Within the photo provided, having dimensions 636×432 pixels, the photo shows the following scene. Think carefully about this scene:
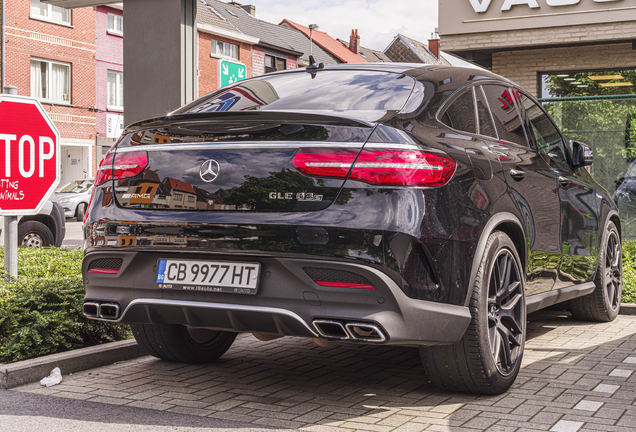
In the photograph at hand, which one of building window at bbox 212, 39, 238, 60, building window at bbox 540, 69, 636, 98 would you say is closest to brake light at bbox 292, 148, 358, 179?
building window at bbox 540, 69, 636, 98

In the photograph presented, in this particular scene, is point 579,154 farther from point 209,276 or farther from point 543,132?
point 209,276

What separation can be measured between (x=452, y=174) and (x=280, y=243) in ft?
2.92

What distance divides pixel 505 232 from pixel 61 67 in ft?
108

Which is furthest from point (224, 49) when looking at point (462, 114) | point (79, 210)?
point (462, 114)

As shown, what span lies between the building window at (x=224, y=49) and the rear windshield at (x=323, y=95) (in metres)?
38.7

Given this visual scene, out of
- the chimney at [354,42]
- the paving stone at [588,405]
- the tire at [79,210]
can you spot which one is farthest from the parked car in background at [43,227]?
the chimney at [354,42]

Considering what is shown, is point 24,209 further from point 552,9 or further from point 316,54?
point 316,54

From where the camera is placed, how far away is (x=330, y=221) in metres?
3.39

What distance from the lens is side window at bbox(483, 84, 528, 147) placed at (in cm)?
474

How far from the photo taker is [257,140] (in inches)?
142

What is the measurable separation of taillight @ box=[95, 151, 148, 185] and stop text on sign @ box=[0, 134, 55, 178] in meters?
1.76

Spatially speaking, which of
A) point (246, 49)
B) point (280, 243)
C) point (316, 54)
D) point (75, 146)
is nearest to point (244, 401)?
point (280, 243)

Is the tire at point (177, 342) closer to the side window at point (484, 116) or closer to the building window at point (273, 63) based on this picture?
the side window at point (484, 116)

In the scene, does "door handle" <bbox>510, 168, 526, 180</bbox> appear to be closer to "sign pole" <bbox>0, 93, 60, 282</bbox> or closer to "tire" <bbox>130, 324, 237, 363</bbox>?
"tire" <bbox>130, 324, 237, 363</bbox>
